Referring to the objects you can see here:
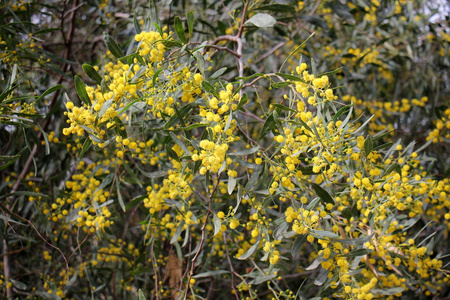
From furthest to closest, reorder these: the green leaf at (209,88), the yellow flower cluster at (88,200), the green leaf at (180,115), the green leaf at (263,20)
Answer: the yellow flower cluster at (88,200) → the green leaf at (263,20) → the green leaf at (180,115) → the green leaf at (209,88)

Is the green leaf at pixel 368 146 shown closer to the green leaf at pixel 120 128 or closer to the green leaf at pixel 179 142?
the green leaf at pixel 179 142

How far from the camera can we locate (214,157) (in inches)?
43.9

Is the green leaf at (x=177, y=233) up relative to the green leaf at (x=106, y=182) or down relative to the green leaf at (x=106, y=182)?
down

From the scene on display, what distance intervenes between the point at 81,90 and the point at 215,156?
0.45 metres

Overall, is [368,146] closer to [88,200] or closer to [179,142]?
[179,142]

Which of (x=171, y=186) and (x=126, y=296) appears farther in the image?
(x=126, y=296)

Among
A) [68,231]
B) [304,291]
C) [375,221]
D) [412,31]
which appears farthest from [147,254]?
[412,31]

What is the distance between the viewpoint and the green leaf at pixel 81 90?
120cm

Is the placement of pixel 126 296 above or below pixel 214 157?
below

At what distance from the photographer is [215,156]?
44.1 inches

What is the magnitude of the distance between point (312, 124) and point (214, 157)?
29 cm

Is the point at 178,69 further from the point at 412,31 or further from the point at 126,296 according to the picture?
the point at 412,31

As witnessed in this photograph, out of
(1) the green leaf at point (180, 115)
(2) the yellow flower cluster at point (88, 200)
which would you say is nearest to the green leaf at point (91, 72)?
(1) the green leaf at point (180, 115)

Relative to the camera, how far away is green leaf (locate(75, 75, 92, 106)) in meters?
1.20
